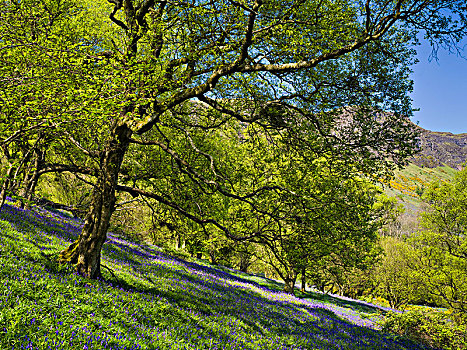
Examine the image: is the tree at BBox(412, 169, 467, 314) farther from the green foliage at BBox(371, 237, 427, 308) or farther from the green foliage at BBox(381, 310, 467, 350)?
the green foliage at BBox(371, 237, 427, 308)

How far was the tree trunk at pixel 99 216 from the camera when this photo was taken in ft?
24.2

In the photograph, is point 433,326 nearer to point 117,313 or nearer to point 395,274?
point 117,313

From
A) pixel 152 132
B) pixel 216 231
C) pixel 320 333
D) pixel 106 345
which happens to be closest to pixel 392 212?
pixel 216 231

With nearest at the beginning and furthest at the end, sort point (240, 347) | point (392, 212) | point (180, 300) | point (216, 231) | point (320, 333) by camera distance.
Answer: point (240, 347)
point (180, 300)
point (320, 333)
point (216, 231)
point (392, 212)

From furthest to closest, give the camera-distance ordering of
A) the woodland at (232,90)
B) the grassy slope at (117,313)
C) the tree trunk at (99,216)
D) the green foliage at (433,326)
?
the green foliage at (433,326)
the tree trunk at (99,216)
the woodland at (232,90)
the grassy slope at (117,313)

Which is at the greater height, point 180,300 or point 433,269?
point 433,269

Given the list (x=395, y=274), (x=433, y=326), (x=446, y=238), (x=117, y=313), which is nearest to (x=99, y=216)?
(x=117, y=313)

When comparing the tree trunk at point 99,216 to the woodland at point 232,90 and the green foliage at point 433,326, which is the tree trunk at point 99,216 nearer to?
the woodland at point 232,90

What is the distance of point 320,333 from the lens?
11641mm

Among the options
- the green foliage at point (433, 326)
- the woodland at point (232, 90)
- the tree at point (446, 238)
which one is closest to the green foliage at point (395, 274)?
the tree at point (446, 238)

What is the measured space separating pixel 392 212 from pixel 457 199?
74.6 feet

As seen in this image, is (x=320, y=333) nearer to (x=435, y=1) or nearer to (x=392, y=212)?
(x=435, y=1)

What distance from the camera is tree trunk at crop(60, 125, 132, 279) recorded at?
7.38 metres

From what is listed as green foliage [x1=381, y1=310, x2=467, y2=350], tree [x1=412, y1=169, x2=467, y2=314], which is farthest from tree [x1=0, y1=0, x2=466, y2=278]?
tree [x1=412, y1=169, x2=467, y2=314]
